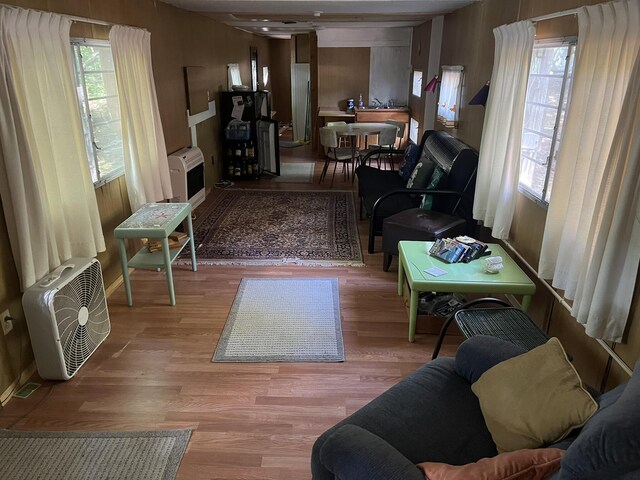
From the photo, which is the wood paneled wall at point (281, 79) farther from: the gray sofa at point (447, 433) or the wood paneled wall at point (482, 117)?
the gray sofa at point (447, 433)

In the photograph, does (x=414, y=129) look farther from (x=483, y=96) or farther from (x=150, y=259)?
(x=150, y=259)

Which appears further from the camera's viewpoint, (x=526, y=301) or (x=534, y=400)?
(x=526, y=301)

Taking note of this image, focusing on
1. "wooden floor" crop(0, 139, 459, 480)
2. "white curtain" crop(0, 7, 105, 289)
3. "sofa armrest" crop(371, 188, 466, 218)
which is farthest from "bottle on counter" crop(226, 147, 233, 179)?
"white curtain" crop(0, 7, 105, 289)

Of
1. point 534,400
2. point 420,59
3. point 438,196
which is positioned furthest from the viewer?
point 420,59

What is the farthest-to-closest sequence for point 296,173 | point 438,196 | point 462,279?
point 296,173 < point 438,196 < point 462,279

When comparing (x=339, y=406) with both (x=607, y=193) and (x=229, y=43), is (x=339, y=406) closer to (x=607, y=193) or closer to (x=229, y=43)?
(x=607, y=193)

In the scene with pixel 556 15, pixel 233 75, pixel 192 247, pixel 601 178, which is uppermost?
pixel 556 15

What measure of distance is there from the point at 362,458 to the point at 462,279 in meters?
1.48

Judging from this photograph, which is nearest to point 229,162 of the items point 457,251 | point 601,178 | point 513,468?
point 457,251

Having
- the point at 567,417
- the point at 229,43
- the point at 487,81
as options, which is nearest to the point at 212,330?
the point at 567,417

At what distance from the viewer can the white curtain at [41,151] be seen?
86.0 inches

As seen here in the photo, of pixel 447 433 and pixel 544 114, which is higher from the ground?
pixel 544 114

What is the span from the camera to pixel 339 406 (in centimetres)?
229

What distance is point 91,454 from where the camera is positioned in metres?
1.99
